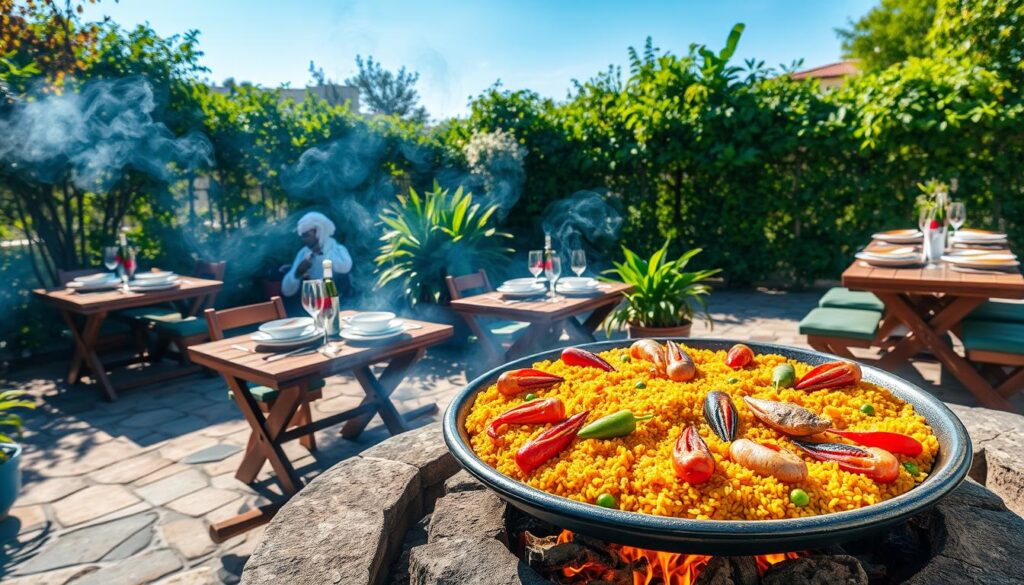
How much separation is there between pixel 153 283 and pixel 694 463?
5.20m

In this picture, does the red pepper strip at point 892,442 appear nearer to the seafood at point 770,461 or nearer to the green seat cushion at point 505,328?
the seafood at point 770,461

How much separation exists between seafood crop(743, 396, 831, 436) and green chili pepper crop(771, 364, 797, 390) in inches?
10.3

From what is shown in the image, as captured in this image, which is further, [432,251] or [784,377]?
[432,251]

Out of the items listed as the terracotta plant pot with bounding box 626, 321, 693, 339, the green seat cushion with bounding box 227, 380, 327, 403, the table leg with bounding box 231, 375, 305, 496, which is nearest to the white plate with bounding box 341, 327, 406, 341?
the table leg with bounding box 231, 375, 305, 496

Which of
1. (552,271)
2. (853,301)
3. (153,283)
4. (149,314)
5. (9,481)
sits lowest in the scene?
(9,481)

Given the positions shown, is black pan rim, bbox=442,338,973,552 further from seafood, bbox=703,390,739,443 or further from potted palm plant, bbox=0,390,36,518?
Answer: potted palm plant, bbox=0,390,36,518

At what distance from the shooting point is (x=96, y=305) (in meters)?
4.48

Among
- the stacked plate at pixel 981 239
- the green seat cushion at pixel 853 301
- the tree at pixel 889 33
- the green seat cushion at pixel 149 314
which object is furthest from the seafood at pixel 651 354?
the tree at pixel 889 33

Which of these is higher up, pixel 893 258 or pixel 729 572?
pixel 893 258

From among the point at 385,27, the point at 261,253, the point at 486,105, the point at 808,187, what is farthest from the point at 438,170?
the point at 385,27

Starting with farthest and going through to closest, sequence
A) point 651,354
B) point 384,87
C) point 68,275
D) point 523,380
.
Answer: point 384,87, point 68,275, point 651,354, point 523,380

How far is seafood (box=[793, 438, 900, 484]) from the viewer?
1236 millimetres

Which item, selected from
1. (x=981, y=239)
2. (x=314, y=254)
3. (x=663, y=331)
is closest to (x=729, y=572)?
(x=663, y=331)

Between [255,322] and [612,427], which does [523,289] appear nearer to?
[255,322]
